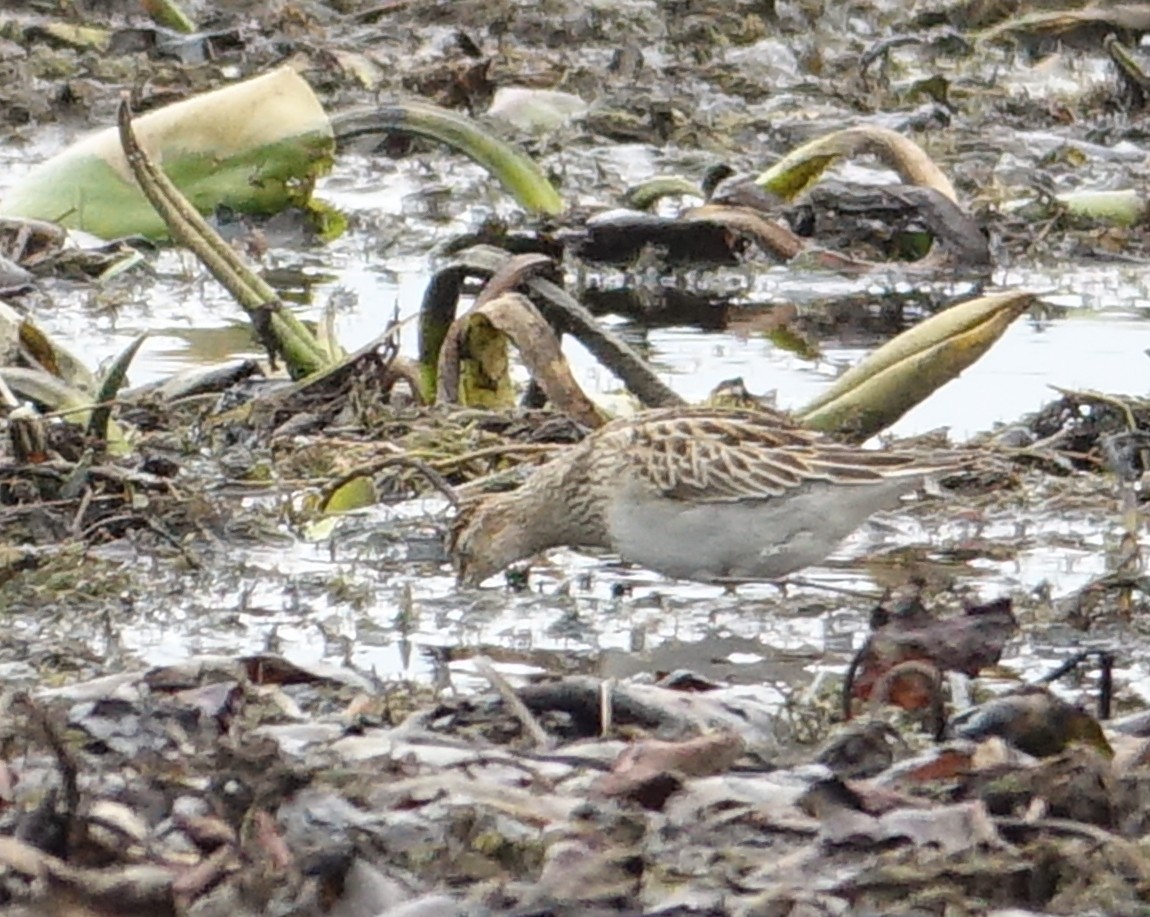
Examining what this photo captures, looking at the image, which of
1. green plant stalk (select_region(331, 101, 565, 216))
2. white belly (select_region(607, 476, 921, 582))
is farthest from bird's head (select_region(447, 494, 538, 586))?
green plant stalk (select_region(331, 101, 565, 216))

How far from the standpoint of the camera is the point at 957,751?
4668 millimetres

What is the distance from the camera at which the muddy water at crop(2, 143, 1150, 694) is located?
651 cm

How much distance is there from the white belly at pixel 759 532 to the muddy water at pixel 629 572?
9 centimetres

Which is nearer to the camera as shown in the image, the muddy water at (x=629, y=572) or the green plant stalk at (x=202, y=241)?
the muddy water at (x=629, y=572)

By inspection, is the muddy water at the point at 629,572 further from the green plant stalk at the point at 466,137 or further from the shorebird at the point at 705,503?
the green plant stalk at the point at 466,137

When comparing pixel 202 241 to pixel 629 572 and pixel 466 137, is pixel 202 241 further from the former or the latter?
pixel 466 137

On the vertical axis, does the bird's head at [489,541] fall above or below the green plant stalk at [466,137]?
below

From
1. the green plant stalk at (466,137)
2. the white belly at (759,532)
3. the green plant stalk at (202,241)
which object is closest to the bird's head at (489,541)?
the white belly at (759,532)

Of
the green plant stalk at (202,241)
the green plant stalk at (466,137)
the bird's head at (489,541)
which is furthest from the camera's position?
the green plant stalk at (466,137)

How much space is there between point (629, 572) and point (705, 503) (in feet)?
1.62

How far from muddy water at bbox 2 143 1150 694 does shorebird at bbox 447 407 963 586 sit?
112 mm

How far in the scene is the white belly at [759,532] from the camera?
7086mm

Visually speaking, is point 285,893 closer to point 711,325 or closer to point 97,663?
point 97,663

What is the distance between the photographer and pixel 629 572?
24.8 ft
